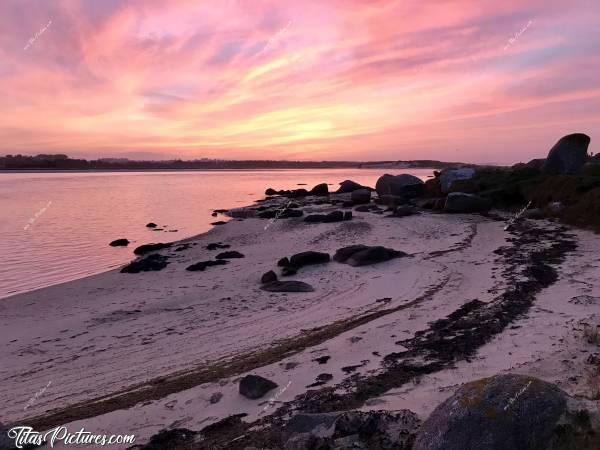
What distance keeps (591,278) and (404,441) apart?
8243 millimetres

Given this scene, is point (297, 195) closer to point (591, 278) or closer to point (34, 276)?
point (34, 276)

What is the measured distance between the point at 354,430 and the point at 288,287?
303 inches

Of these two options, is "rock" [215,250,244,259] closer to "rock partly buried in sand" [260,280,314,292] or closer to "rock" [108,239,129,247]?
"rock partly buried in sand" [260,280,314,292]

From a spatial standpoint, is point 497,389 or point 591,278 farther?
point 591,278

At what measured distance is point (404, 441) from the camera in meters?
4.73

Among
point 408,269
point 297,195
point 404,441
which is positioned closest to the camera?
point 404,441

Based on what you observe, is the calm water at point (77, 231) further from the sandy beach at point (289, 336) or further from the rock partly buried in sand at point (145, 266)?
the sandy beach at point (289, 336)

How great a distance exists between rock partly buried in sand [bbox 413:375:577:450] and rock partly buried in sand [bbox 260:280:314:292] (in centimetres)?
806

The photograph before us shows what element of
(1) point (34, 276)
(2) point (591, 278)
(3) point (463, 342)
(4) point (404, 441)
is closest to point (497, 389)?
(4) point (404, 441)

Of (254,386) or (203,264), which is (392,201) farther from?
(254,386)

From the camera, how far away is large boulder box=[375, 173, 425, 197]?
36.2 metres

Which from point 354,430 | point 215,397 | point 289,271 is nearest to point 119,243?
point 289,271

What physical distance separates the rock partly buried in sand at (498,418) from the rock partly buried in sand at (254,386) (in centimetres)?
266

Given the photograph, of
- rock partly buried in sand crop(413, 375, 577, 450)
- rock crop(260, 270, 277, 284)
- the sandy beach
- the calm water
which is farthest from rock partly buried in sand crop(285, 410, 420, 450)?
the calm water
